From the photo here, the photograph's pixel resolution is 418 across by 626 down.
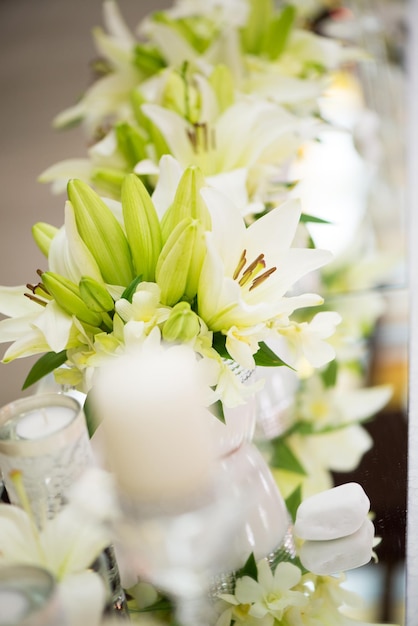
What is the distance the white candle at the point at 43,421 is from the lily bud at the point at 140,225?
130 millimetres

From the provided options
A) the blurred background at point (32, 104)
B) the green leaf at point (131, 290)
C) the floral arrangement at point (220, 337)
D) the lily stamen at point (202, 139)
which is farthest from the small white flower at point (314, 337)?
the lily stamen at point (202, 139)

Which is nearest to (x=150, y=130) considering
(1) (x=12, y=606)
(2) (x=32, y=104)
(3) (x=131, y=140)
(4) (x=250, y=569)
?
(3) (x=131, y=140)

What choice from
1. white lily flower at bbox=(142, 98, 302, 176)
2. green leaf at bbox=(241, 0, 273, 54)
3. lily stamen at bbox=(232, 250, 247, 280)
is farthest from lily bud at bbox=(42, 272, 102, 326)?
green leaf at bbox=(241, 0, 273, 54)

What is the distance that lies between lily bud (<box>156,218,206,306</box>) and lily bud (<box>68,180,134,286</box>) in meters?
0.05

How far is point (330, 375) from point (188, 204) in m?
0.27

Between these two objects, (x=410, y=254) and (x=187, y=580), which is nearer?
(x=187, y=580)

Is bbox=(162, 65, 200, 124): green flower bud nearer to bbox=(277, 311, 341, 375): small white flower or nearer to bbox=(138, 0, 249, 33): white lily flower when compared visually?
bbox=(138, 0, 249, 33): white lily flower

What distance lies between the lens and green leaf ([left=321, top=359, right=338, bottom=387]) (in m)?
0.80

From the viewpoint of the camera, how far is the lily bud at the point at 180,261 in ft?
1.92

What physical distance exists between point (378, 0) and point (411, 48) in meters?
0.39

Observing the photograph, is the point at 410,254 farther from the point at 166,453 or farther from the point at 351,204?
the point at 166,453

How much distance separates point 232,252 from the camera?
2.01 ft

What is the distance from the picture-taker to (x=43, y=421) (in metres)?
0.53

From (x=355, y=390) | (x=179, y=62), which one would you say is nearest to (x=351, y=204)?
(x=179, y=62)
